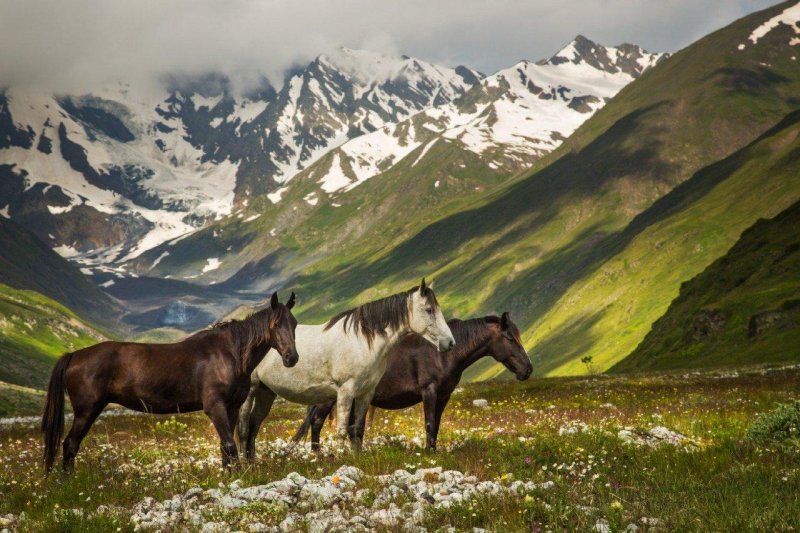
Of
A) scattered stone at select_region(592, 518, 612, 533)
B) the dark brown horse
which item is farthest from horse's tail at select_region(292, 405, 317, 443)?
scattered stone at select_region(592, 518, 612, 533)

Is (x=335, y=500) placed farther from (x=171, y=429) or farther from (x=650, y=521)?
(x=171, y=429)

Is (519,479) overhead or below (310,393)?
below

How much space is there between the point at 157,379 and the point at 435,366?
22.4 feet

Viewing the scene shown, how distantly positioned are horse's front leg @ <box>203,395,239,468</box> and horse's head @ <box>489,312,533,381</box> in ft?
24.8

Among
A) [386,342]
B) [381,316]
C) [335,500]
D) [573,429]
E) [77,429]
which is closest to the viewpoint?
[335,500]

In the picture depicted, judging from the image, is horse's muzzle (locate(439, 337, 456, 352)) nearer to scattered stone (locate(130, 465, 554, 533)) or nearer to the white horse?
the white horse

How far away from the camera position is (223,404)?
53.5 ft

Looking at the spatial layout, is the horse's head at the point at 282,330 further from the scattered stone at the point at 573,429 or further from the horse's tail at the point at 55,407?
the scattered stone at the point at 573,429

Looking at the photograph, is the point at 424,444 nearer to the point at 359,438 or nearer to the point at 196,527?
the point at 359,438

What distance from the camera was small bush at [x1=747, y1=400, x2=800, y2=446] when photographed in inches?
595

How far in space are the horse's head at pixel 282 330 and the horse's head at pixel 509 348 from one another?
599 cm

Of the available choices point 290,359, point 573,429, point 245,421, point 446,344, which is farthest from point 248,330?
point 573,429

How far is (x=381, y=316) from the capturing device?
18594 millimetres

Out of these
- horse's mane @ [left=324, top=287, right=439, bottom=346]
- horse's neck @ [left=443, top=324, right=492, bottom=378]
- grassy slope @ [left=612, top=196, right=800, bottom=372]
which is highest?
horse's mane @ [left=324, top=287, right=439, bottom=346]
